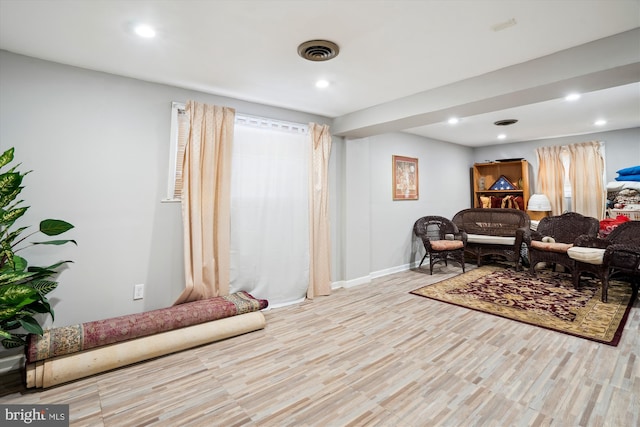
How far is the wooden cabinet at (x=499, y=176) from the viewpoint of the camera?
6.02 meters

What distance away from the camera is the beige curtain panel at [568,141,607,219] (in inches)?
202

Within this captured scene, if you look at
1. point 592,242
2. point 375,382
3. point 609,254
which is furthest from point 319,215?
point 592,242

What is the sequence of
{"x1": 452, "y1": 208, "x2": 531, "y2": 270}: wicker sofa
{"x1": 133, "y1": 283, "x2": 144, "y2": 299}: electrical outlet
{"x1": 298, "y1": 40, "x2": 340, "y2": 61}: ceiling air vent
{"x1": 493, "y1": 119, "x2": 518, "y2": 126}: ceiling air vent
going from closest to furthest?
{"x1": 298, "y1": 40, "x2": 340, "y2": 61}: ceiling air vent < {"x1": 133, "y1": 283, "x2": 144, "y2": 299}: electrical outlet < {"x1": 493, "y1": 119, "x2": 518, "y2": 126}: ceiling air vent < {"x1": 452, "y1": 208, "x2": 531, "y2": 270}: wicker sofa

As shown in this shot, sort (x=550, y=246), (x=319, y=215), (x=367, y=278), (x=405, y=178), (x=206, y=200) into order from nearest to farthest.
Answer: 1. (x=206, y=200)
2. (x=319, y=215)
3. (x=550, y=246)
4. (x=367, y=278)
5. (x=405, y=178)

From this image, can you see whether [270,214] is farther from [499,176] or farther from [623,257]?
[499,176]

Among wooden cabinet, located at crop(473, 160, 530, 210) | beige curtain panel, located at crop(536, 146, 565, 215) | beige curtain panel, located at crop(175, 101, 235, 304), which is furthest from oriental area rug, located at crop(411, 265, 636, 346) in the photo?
beige curtain panel, located at crop(175, 101, 235, 304)

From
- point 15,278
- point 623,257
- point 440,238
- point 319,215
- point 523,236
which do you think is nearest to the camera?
point 15,278

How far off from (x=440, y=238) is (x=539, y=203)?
74.2 inches

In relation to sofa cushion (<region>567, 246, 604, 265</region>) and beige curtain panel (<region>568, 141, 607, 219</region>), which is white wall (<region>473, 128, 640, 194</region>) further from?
sofa cushion (<region>567, 246, 604, 265</region>)

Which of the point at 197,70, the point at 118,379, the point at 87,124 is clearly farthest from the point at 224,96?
the point at 118,379

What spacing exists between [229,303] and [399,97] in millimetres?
2781

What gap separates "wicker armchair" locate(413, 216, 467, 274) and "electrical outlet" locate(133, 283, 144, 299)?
4.00m

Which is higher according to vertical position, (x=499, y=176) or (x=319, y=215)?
(x=499, y=176)

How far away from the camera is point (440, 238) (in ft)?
18.5
